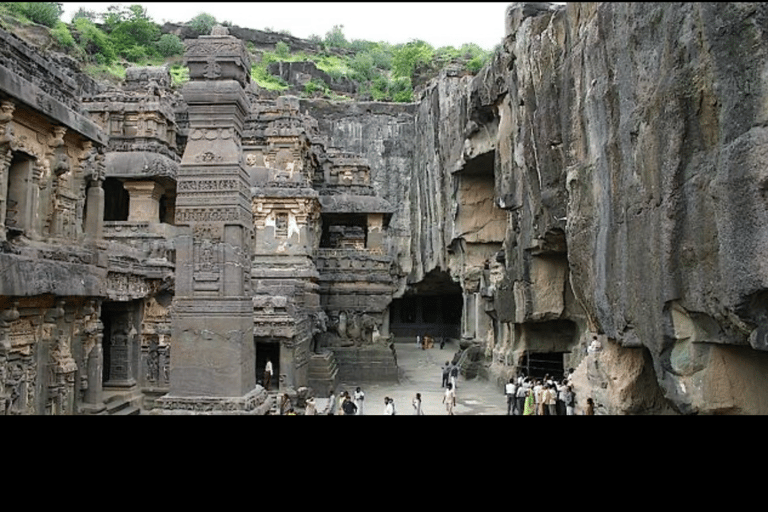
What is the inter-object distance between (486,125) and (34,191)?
13630 millimetres

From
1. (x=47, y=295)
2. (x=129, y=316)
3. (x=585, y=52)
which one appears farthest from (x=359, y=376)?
(x=585, y=52)

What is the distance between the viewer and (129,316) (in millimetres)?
13992

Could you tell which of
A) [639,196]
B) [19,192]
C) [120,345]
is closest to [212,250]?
[19,192]

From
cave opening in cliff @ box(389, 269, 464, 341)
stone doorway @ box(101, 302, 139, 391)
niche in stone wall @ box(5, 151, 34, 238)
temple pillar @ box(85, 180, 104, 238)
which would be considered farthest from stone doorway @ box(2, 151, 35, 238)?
cave opening in cliff @ box(389, 269, 464, 341)

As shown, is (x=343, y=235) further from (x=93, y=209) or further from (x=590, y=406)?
(x=590, y=406)

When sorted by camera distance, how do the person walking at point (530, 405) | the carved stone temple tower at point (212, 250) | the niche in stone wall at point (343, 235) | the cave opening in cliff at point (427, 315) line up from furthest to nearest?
the cave opening in cliff at point (427, 315), the niche in stone wall at point (343, 235), the person walking at point (530, 405), the carved stone temple tower at point (212, 250)

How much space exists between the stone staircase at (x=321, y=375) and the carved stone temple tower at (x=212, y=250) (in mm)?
8306

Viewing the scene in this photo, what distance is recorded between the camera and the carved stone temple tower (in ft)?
26.5

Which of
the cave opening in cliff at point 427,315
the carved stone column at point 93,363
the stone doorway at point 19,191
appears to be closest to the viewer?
the stone doorway at point 19,191

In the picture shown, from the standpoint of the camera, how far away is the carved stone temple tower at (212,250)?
8.06 m

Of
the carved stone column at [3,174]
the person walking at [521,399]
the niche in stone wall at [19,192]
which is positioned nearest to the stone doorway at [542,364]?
the person walking at [521,399]

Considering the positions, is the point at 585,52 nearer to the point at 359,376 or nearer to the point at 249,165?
the point at 359,376

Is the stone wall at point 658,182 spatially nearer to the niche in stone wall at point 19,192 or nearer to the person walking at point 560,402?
the person walking at point 560,402
